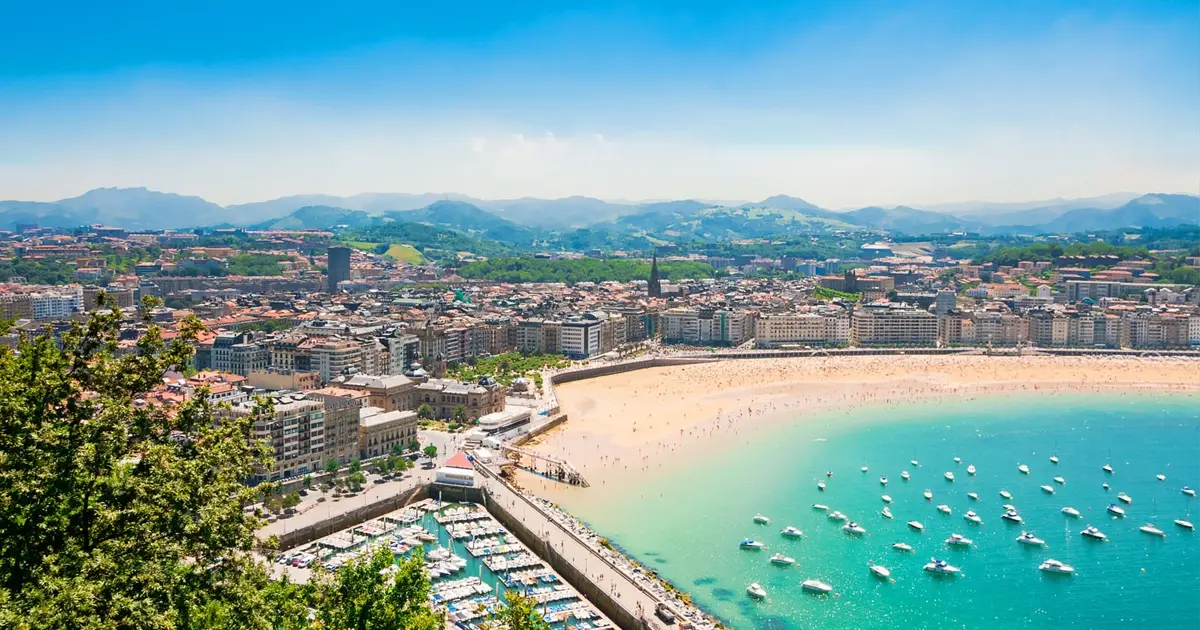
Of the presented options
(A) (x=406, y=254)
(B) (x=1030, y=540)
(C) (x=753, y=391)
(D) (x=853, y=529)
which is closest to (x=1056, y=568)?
(B) (x=1030, y=540)

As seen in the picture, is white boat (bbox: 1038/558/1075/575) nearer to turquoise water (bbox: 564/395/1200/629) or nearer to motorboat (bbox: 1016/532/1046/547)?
turquoise water (bbox: 564/395/1200/629)

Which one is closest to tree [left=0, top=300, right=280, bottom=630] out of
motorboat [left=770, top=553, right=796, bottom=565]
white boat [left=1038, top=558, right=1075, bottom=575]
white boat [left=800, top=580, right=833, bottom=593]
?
white boat [left=800, top=580, right=833, bottom=593]

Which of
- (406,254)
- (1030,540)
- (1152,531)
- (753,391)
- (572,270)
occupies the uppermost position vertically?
(406,254)

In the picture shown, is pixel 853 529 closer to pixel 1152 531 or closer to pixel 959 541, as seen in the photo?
pixel 959 541

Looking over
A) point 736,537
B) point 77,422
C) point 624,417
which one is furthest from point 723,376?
point 77,422

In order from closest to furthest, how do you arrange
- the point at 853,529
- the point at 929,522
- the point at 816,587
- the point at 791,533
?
1. the point at 816,587
2. the point at 791,533
3. the point at 853,529
4. the point at 929,522
